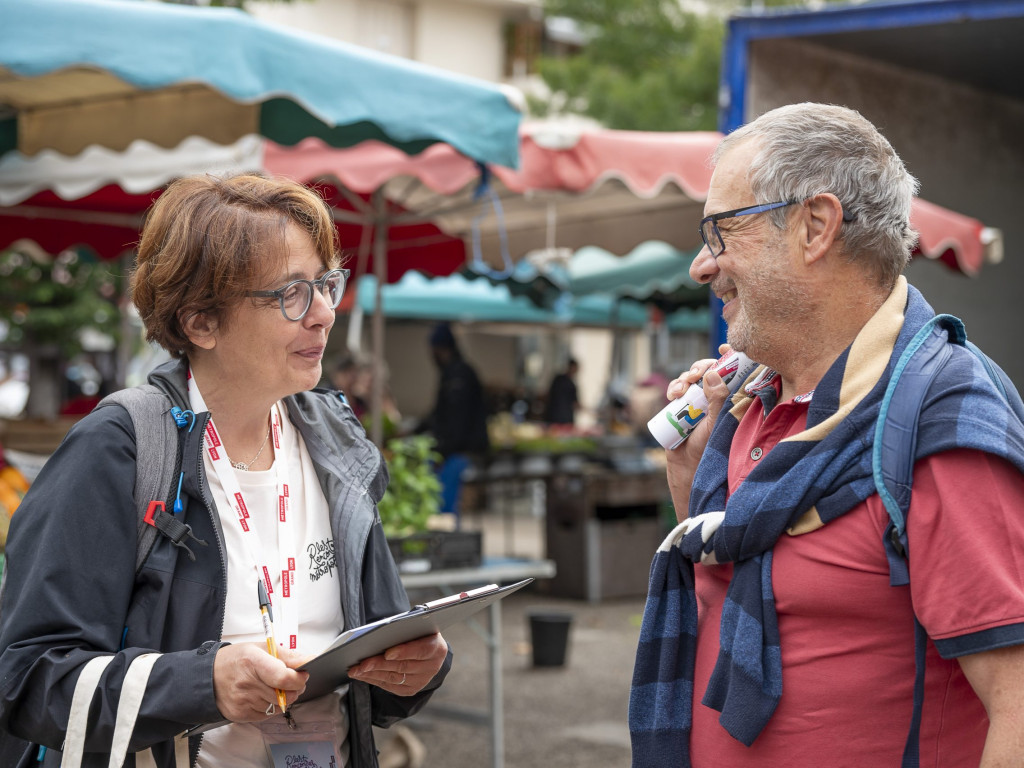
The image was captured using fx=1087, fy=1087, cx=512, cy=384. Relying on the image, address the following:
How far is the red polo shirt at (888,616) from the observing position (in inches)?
58.2

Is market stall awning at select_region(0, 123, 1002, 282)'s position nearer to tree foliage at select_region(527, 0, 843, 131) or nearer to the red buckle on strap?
the red buckle on strap

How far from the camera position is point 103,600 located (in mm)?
Answer: 1761

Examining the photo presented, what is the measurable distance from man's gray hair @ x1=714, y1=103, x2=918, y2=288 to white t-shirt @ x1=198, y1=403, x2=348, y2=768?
1.03m

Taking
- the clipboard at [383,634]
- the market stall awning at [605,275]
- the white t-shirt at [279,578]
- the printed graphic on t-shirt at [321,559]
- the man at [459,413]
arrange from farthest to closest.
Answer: the market stall awning at [605,275], the man at [459,413], the printed graphic on t-shirt at [321,559], the white t-shirt at [279,578], the clipboard at [383,634]

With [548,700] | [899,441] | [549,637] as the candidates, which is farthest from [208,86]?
[549,637]

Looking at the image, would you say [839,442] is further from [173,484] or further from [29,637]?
[29,637]

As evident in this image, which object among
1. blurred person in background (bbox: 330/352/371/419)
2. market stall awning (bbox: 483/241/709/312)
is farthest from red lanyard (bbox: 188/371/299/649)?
market stall awning (bbox: 483/241/709/312)


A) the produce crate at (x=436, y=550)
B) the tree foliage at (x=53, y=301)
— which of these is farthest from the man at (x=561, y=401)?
the produce crate at (x=436, y=550)

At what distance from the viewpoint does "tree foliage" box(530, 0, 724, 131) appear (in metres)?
17.3

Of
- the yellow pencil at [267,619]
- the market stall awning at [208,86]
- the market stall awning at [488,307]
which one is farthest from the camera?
the market stall awning at [488,307]

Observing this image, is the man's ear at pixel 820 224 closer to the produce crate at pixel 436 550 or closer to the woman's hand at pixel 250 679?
the woman's hand at pixel 250 679

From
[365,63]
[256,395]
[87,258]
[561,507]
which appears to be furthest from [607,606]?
[256,395]

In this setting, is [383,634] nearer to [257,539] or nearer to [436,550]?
[257,539]

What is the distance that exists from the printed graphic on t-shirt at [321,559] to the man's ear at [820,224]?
3.41 ft
